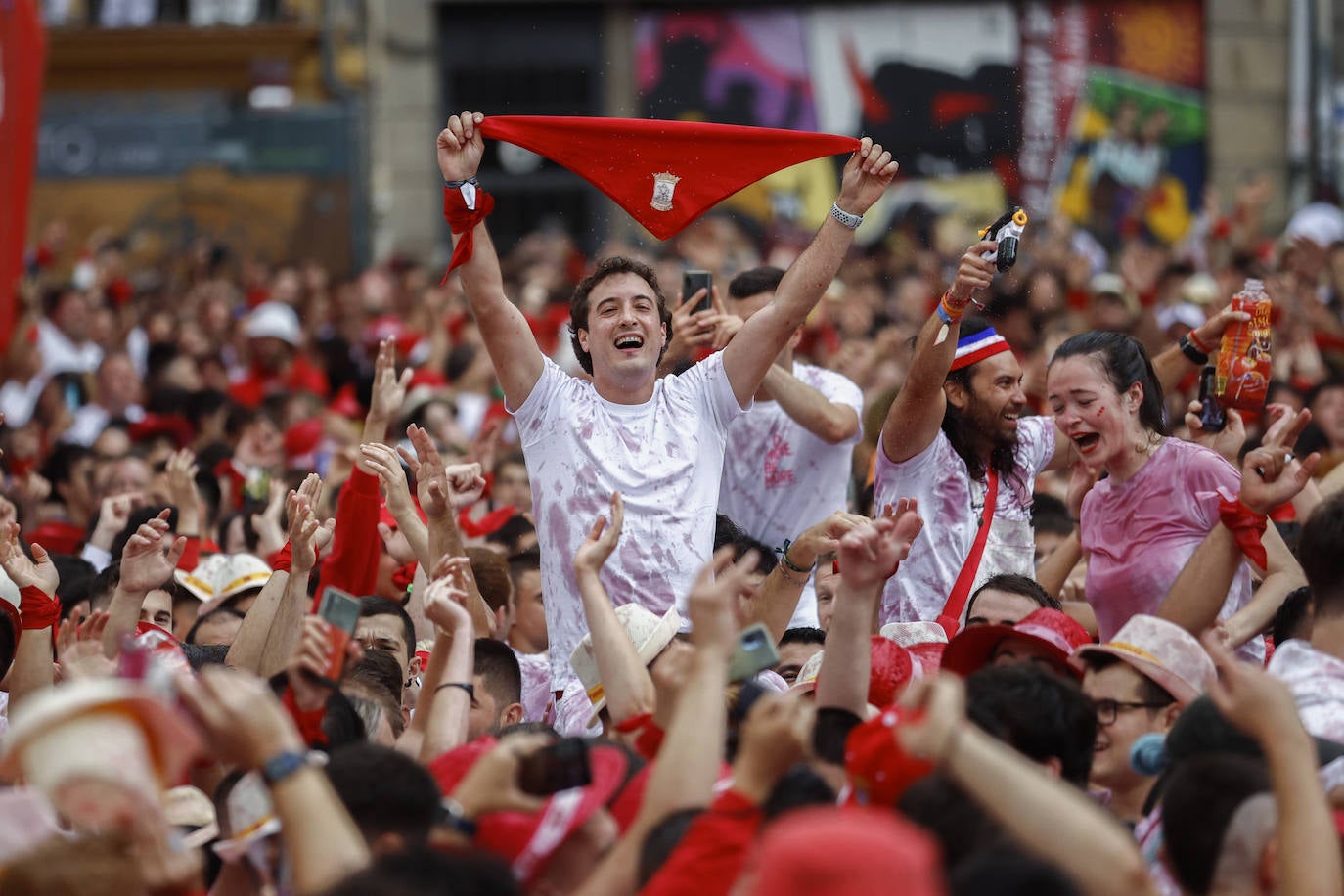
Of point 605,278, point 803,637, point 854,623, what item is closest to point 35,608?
point 605,278

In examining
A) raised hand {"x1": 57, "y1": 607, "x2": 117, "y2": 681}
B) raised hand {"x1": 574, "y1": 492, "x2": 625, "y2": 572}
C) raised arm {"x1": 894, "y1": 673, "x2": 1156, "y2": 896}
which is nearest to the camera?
raised arm {"x1": 894, "y1": 673, "x2": 1156, "y2": 896}

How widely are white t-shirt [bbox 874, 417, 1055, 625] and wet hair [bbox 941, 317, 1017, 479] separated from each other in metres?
0.02

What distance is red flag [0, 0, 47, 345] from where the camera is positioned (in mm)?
6156

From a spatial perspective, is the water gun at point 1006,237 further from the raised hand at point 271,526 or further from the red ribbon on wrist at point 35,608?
the raised hand at point 271,526

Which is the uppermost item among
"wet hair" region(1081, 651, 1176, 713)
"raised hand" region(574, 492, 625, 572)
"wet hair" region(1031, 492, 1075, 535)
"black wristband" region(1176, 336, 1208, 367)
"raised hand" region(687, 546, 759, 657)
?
"black wristband" region(1176, 336, 1208, 367)

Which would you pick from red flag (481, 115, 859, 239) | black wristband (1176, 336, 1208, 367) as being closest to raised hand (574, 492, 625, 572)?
red flag (481, 115, 859, 239)

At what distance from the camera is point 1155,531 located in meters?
4.99

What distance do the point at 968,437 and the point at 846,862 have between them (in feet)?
11.6

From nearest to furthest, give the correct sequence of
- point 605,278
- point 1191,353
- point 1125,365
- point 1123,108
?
point 1125,365 → point 605,278 → point 1191,353 → point 1123,108

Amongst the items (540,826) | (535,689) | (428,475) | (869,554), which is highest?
(869,554)

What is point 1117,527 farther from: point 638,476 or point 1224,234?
point 1224,234

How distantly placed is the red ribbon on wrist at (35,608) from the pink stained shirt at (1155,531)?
9.36 ft

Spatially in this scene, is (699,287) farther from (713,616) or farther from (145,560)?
(713,616)

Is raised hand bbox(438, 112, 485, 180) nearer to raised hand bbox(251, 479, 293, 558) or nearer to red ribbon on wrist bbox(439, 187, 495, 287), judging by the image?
red ribbon on wrist bbox(439, 187, 495, 287)
